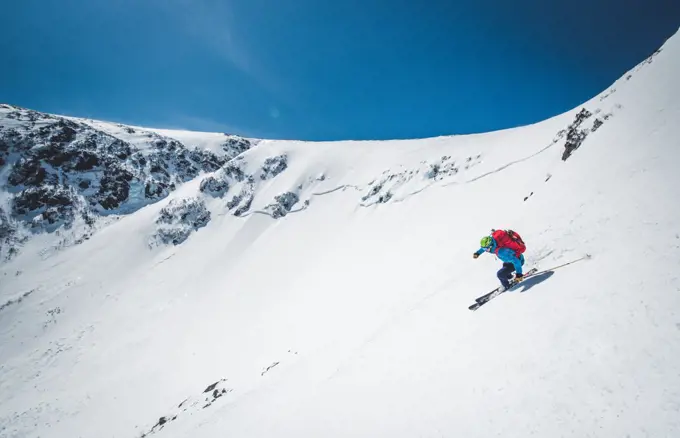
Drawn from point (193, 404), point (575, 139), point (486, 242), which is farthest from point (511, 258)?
point (193, 404)

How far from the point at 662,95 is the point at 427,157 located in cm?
3121

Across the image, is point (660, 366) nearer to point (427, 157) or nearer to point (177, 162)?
point (427, 157)

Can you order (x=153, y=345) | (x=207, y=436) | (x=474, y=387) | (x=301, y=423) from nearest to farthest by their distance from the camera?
(x=474, y=387), (x=301, y=423), (x=207, y=436), (x=153, y=345)

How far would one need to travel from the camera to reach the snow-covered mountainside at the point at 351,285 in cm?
634

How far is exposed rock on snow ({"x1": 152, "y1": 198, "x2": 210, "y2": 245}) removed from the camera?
53.8m

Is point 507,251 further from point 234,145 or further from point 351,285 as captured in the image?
point 234,145

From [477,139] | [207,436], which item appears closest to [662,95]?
[207,436]

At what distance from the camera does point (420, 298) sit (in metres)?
14.6

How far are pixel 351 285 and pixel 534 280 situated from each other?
17.3 meters

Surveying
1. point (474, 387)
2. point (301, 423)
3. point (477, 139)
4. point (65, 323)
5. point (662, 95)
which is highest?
point (65, 323)

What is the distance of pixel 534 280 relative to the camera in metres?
9.50

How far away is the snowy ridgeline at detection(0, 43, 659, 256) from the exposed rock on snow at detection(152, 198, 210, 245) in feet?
0.54

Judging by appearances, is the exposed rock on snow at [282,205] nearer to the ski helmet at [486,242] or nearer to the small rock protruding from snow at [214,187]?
the small rock protruding from snow at [214,187]

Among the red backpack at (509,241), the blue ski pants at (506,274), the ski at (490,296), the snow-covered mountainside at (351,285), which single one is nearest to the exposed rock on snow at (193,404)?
the snow-covered mountainside at (351,285)
